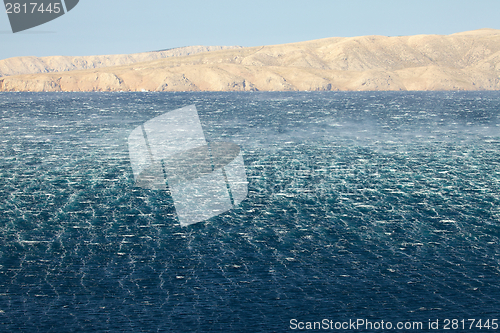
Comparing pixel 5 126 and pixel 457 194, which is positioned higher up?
pixel 5 126

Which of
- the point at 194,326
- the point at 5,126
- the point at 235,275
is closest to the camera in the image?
the point at 194,326

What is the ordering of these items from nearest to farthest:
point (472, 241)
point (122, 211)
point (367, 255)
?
1. point (367, 255)
2. point (472, 241)
3. point (122, 211)

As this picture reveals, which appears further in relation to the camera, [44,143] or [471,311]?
[44,143]

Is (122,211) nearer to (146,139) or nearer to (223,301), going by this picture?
(223,301)

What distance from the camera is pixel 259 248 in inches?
1641

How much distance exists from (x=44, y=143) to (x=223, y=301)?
80306 millimetres

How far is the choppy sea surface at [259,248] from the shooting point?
103 feet

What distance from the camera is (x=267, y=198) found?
2261 inches

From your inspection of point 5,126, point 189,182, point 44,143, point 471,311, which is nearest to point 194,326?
point 471,311

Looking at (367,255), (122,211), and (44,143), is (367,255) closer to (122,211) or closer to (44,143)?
(122,211)

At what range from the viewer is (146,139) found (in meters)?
111

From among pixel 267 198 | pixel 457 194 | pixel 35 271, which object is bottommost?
pixel 457 194

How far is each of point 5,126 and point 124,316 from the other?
11776 cm

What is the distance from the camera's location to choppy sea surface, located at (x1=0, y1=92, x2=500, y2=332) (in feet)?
103
